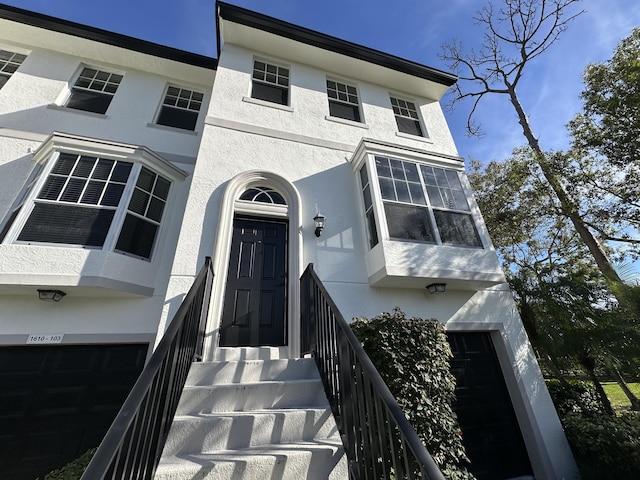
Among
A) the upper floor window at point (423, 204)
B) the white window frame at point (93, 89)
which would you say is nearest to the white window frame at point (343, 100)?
the upper floor window at point (423, 204)

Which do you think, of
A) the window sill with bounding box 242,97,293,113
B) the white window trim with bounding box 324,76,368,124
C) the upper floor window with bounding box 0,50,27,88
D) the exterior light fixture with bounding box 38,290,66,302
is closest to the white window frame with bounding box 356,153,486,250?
the white window trim with bounding box 324,76,368,124

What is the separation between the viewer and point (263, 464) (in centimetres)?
177

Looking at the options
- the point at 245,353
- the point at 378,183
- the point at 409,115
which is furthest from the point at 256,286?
the point at 409,115

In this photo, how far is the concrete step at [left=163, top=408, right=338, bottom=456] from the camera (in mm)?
1995

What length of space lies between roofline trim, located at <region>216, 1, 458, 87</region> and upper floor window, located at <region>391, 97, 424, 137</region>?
0.78 m

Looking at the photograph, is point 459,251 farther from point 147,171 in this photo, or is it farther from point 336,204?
point 147,171

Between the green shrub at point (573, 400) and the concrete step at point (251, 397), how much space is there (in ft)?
16.1

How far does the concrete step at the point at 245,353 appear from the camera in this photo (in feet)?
11.3

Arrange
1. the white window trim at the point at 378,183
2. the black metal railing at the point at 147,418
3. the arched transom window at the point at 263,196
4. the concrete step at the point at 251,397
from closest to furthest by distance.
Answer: the black metal railing at the point at 147,418
the concrete step at the point at 251,397
the white window trim at the point at 378,183
the arched transom window at the point at 263,196

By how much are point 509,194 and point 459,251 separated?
724 cm

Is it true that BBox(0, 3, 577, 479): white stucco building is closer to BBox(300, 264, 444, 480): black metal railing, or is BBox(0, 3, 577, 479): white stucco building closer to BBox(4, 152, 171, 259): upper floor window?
BBox(4, 152, 171, 259): upper floor window

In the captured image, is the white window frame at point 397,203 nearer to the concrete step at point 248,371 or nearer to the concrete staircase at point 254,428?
the concrete step at point 248,371

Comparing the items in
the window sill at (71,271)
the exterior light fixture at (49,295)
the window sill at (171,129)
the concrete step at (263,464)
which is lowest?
the concrete step at (263,464)

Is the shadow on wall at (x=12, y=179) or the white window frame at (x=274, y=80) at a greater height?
the white window frame at (x=274, y=80)
